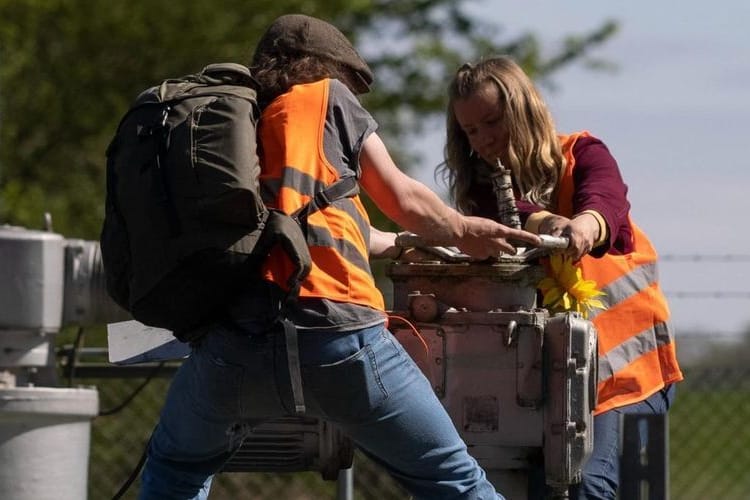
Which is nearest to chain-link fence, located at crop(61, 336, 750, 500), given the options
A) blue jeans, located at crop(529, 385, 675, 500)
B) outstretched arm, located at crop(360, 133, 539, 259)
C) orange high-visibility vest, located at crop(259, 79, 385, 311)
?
blue jeans, located at crop(529, 385, 675, 500)

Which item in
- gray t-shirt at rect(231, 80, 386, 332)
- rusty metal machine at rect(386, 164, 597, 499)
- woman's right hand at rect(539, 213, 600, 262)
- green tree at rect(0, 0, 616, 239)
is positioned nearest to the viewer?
gray t-shirt at rect(231, 80, 386, 332)

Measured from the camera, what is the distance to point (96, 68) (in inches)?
495

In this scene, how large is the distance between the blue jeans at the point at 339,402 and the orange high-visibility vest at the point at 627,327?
0.80 meters

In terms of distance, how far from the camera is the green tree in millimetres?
12297

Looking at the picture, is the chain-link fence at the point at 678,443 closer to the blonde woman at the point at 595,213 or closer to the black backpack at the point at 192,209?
the blonde woman at the point at 595,213

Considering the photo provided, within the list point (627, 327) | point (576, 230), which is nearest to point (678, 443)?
point (627, 327)

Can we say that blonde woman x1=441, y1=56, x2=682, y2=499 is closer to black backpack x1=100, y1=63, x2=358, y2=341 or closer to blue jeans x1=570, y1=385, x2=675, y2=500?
blue jeans x1=570, y1=385, x2=675, y2=500

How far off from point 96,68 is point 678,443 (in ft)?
18.4

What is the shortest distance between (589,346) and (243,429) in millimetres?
930

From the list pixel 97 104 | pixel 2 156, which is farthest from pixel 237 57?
pixel 2 156

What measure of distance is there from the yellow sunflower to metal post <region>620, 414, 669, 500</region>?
0.58 meters

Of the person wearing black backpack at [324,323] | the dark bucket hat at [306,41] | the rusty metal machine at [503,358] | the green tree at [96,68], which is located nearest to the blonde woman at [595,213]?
the rusty metal machine at [503,358]

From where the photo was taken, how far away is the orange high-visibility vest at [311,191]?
385 centimetres

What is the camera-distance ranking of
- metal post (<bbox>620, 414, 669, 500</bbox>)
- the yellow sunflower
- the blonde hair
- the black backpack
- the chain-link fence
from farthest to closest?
the chain-link fence → metal post (<bbox>620, 414, 669, 500</bbox>) → the blonde hair → the yellow sunflower → the black backpack
